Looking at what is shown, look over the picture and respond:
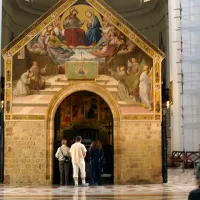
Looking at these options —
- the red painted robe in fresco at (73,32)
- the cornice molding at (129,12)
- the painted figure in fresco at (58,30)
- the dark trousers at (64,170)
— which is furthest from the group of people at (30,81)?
the cornice molding at (129,12)

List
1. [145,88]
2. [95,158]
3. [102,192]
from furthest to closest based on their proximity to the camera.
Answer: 1. [145,88]
2. [95,158]
3. [102,192]

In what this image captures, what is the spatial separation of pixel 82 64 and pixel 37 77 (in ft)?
5.99

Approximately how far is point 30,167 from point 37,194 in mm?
3605

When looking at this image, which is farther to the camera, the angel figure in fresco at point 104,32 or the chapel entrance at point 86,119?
the chapel entrance at point 86,119

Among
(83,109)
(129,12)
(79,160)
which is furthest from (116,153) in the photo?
(129,12)

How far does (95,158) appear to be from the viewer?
19562mm

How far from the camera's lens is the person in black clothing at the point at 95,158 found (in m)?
19.5

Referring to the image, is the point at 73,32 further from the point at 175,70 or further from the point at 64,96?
the point at 175,70

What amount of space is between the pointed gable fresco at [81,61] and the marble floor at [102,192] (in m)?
2.84

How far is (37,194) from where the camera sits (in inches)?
651

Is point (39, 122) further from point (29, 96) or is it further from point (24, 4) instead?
point (24, 4)

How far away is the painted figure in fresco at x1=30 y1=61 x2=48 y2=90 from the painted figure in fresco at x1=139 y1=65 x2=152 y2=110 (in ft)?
12.5

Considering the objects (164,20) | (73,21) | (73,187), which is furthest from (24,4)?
(73,187)

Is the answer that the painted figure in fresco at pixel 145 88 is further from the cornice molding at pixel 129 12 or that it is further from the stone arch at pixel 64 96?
the cornice molding at pixel 129 12
